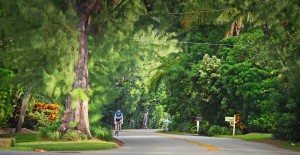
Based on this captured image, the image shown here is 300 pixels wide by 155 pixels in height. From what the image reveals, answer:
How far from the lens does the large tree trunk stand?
2633 cm

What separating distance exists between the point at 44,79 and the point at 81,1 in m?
4.48

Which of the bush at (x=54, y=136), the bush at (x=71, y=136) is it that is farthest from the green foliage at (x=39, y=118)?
the bush at (x=71, y=136)

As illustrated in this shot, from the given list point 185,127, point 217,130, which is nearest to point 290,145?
point 217,130

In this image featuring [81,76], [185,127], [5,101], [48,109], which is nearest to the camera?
[81,76]

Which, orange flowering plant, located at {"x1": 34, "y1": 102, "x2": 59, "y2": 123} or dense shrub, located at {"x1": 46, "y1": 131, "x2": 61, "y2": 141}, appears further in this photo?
orange flowering plant, located at {"x1": 34, "y1": 102, "x2": 59, "y2": 123}

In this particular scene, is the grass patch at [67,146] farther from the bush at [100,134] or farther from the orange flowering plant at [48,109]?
the orange flowering plant at [48,109]

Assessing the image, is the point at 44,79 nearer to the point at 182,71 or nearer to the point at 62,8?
the point at 62,8

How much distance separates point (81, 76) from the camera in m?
26.4

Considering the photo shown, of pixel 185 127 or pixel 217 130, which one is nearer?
pixel 217 130

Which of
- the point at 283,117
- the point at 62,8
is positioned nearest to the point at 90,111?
the point at 62,8

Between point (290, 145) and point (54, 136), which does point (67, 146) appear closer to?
point (54, 136)

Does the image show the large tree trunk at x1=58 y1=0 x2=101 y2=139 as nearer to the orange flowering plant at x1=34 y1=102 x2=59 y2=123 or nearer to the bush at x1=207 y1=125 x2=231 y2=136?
the orange flowering plant at x1=34 y1=102 x2=59 y2=123

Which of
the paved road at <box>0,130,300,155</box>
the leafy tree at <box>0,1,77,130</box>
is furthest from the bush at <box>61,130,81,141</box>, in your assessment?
the paved road at <box>0,130,300,155</box>

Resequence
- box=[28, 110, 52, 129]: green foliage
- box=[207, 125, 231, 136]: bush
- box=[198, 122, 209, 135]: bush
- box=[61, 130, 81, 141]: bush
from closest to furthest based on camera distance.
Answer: box=[61, 130, 81, 141]: bush < box=[28, 110, 52, 129]: green foliage < box=[207, 125, 231, 136]: bush < box=[198, 122, 209, 135]: bush
